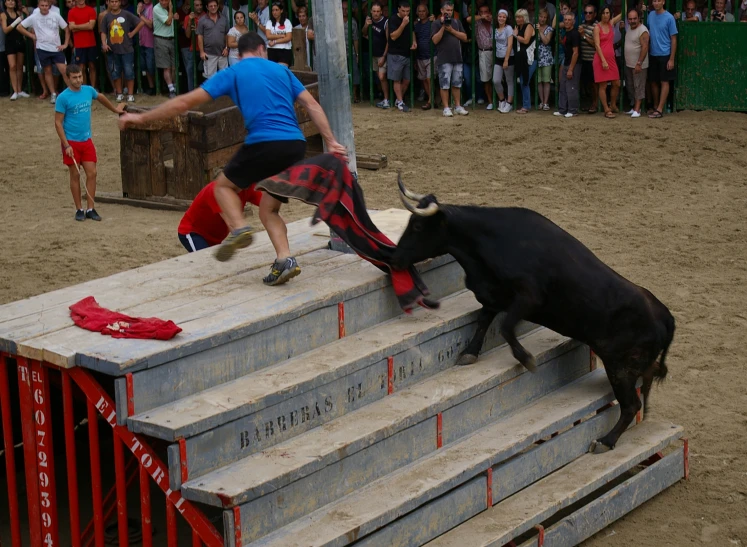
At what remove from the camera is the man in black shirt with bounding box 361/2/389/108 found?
18.2 meters

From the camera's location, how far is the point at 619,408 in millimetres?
7160

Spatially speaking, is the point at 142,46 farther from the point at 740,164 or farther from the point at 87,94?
the point at 740,164

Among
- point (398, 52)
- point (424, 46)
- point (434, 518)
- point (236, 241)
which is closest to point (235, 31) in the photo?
point (398, 52)

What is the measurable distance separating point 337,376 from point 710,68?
12460mm

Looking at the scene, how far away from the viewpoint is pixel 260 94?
685 centimetres

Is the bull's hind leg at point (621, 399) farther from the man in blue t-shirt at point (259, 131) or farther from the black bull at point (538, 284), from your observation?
the man in blue t-shirt at point (259, 131)

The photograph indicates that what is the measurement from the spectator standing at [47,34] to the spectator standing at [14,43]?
Answer: 25cm

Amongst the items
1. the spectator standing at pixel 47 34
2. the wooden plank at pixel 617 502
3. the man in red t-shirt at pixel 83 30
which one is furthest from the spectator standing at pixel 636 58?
the wooden plank at pixel 617 502

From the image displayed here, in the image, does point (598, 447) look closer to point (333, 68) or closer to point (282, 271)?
point (282, 271)

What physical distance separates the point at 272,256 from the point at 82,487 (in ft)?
6.19

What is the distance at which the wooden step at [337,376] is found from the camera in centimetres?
539

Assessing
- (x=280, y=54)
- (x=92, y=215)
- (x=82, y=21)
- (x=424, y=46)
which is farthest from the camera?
(x=82, y=21)

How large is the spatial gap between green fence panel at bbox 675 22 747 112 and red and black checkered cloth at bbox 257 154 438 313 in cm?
1121

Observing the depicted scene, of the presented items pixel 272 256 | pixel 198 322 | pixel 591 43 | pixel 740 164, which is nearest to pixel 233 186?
pixel 272 256
